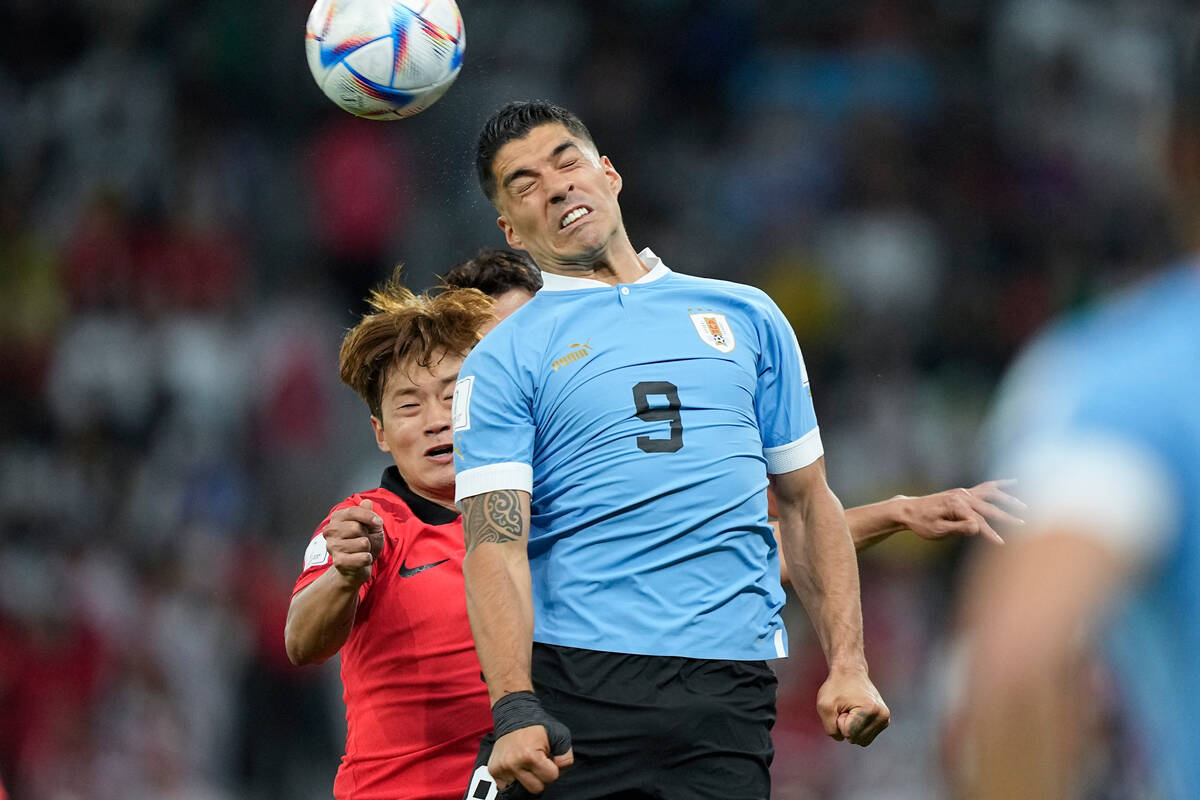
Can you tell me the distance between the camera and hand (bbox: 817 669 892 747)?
3.56 meters

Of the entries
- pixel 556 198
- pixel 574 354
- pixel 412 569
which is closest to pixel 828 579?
pixel 574 354

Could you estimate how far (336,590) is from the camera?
3.91 m

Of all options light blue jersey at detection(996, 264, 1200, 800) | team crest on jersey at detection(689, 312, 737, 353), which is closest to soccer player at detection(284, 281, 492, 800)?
team crest on jersey at detection(689, 312, 737, 353)

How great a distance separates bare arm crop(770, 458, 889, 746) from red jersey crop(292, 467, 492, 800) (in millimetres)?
837

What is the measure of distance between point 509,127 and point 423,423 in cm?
80

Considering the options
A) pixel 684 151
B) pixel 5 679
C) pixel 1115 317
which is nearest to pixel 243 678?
pixel 5 679

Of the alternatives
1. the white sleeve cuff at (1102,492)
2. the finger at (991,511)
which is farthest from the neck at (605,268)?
the white sleeve cuff at (1102,492)

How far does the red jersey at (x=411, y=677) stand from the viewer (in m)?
4.03

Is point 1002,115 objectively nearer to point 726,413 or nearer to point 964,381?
point 964,381

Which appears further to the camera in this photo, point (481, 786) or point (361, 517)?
point (361, 517)

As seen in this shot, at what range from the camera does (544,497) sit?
12.4 ft

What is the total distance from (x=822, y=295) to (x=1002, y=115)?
7.00 ft

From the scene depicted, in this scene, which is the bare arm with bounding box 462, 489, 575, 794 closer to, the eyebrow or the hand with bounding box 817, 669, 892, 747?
the hand with bounding box 817, 669, 892, 747

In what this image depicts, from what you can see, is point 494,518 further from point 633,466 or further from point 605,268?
point 605,268
